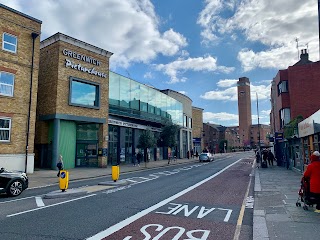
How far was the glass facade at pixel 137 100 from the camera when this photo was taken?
29028 millimetres

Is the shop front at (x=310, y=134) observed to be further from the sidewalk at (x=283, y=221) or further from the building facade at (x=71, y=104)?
the building facade at (x=71, y=104)

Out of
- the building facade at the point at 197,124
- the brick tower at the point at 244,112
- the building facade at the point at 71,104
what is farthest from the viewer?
the brick tower at the point at 244,112

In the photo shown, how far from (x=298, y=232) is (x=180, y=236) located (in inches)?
99.0

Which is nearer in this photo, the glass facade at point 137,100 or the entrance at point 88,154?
the entrance at point 88,154

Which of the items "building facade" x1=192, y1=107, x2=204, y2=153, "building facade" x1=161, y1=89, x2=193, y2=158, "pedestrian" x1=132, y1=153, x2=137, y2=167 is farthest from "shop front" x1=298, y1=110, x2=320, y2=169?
"building facade" x1=192, y1=107, x2=204, y2=153

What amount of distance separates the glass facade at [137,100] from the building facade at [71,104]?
6.26 feet

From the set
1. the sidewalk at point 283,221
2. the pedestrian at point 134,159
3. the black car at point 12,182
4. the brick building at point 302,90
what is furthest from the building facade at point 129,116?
the sidewalk at point 283,221

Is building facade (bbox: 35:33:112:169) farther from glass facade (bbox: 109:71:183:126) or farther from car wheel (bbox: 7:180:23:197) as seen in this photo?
car wheel (bbox: 7:180:23:197)

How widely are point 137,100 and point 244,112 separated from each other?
297ft

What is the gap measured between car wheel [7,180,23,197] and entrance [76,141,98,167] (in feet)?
46.9

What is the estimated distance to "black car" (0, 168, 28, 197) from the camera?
10.5 m

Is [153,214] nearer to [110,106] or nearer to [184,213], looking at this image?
[184,213]

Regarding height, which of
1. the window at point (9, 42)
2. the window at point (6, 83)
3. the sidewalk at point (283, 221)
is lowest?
the sidewalk at point (283, 221)

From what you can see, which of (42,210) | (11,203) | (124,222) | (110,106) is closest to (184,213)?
(124,222)
